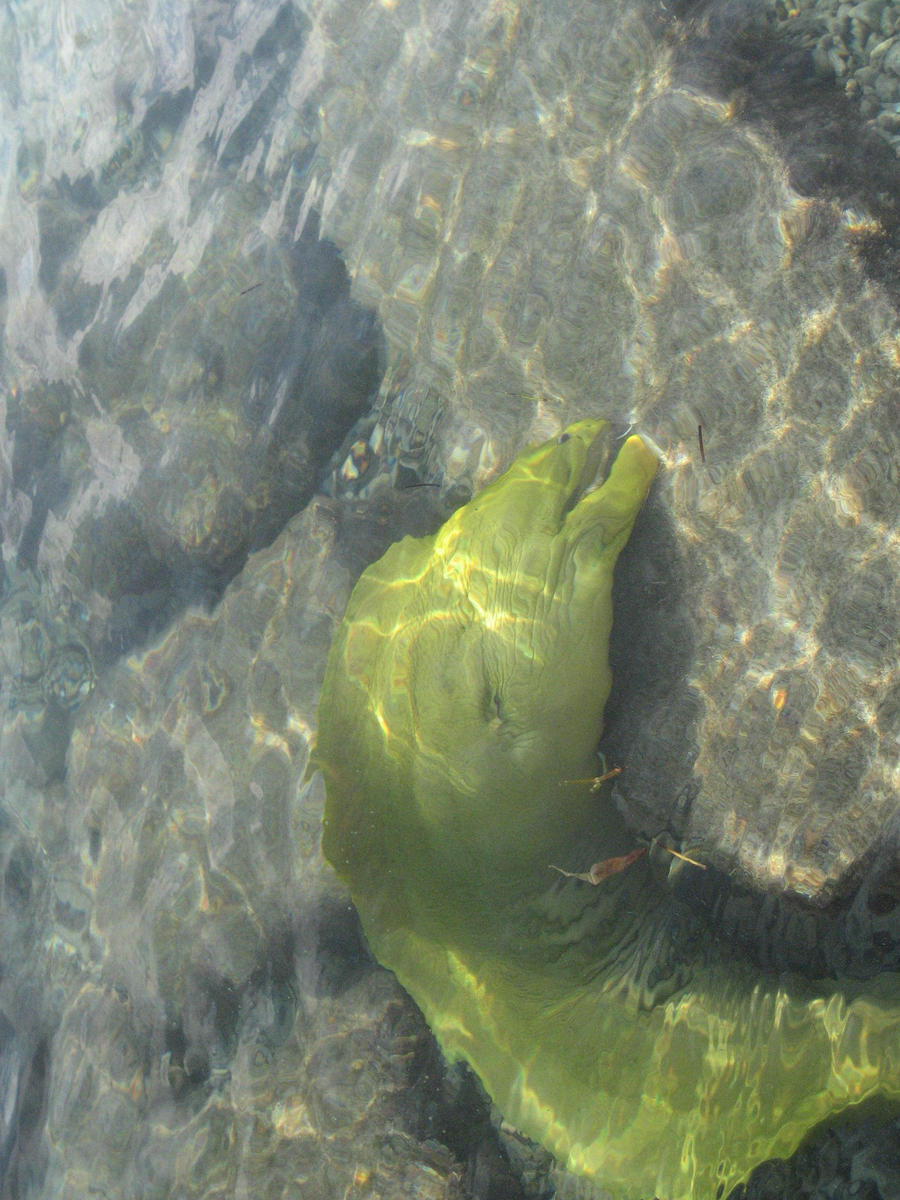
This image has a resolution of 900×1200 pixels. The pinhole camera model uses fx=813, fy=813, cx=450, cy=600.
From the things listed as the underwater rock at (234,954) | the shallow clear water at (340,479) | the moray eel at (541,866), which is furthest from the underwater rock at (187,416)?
the moray eel at (541,866)

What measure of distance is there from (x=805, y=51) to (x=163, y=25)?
12.9 feet

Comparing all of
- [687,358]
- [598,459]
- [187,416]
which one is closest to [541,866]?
[598,459]

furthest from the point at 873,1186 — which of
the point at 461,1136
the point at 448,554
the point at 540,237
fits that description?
the point at 540,237

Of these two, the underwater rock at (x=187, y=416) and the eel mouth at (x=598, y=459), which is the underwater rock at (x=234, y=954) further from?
the eel mouth at (x=598, y=459)

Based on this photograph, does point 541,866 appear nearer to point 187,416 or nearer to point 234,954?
point 234,954

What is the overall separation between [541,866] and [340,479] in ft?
7.04

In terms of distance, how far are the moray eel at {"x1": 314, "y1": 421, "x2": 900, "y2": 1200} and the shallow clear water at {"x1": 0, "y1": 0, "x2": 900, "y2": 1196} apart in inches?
8.5

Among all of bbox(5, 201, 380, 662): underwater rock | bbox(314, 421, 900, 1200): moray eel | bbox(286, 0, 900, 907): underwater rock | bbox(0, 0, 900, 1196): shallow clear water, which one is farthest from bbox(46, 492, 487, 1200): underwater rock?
bbox(286, 0, 900, 907): underwater rock

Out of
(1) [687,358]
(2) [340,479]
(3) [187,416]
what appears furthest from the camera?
(3) [187,416]

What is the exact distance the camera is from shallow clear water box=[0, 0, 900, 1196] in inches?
114

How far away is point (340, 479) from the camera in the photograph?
420 cm

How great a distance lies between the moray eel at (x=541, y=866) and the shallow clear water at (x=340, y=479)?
0.22 m

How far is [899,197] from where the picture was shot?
8.92 ft

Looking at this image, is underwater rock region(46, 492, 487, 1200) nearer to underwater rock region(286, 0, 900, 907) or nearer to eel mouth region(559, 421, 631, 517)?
eel mouth region(559, 421, 631, 517)
